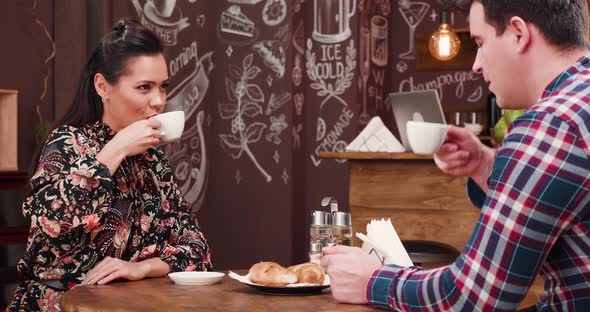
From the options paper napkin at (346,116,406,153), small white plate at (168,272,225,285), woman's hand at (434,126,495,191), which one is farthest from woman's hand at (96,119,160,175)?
paper napkin at (346,116,406,153)

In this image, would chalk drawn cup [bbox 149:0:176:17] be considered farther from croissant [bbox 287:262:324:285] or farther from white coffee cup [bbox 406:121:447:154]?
white coffee cup [bbox 406:121:447:154]

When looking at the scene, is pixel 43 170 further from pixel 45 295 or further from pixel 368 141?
pixel 368 141

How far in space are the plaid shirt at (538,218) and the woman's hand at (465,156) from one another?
19.9 inches

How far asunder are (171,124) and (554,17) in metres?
1.13

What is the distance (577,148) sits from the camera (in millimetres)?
1276

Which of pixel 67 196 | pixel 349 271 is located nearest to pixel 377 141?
pixel 67 196

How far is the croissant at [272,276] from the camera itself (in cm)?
189

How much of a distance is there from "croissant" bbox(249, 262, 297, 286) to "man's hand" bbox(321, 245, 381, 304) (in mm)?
215

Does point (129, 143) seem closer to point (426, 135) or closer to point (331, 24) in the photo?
point (426, 135)

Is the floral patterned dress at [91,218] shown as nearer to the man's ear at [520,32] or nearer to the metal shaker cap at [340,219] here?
the metal shaker cap at [340,219]

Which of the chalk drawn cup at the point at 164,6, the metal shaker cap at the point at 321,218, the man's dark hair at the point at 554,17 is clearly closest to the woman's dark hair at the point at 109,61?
the metal shaker cap at the point at 321,218

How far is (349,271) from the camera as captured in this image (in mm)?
1644

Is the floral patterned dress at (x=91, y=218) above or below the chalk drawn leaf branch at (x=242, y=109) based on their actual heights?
below

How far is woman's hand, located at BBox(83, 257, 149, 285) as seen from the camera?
7.03 feet
